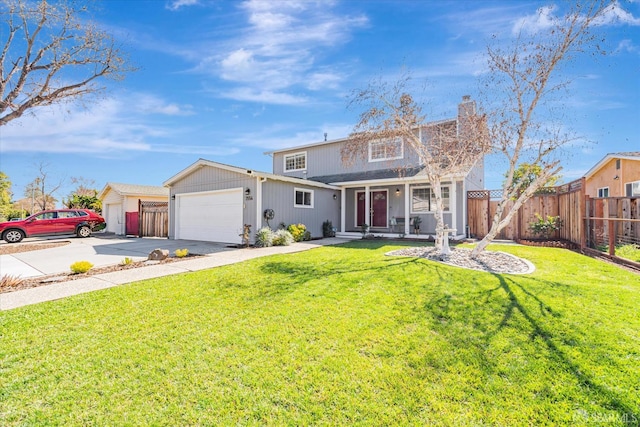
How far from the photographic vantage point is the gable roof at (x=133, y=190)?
18.3m

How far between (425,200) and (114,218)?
2018 centimetres

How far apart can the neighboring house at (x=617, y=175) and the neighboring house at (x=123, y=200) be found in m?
23.2

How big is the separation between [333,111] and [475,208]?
7566 millimetres

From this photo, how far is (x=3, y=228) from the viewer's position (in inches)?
531

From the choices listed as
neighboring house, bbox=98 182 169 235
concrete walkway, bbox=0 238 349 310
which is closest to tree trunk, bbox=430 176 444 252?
concrete walkway, bbox=0 238 349 310

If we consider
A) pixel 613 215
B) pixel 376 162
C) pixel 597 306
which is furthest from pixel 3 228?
pixel 613 215

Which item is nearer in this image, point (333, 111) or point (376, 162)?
point (333, 111)

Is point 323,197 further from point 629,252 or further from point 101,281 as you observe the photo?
point 629,252

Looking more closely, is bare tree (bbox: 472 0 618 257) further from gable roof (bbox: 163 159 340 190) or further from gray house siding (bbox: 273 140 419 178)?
gable roof (bbox: 163 159 340 190)

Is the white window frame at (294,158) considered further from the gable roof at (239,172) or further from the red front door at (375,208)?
the red front door at (375,208)

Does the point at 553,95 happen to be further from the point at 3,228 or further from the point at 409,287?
the point at 3,228

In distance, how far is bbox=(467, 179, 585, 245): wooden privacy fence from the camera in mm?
9282

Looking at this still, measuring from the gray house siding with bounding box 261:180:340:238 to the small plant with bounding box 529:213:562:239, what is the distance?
847 centimetres

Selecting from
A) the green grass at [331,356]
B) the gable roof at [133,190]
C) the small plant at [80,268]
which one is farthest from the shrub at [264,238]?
the gable roof at [133,190]
